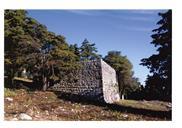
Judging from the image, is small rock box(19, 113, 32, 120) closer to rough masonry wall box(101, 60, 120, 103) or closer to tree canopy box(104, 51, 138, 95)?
rough masonry wall box(101, 60, 120, 103)

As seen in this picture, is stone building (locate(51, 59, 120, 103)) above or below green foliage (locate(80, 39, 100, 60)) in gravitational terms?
below

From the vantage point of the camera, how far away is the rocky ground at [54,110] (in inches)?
271

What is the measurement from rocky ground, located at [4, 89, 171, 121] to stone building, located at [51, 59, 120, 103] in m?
0.16

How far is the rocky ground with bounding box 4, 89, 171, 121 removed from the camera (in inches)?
271

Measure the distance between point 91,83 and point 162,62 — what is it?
42.0 inches

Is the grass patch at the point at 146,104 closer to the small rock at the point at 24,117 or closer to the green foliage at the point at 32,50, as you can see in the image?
the green foliage at the point at 32,50

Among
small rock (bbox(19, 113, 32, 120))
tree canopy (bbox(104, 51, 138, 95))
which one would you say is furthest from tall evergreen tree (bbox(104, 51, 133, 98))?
small rock (bbox(19, 113, 32, 120))

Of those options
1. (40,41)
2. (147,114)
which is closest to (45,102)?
(40,41)

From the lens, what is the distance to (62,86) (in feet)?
23.9

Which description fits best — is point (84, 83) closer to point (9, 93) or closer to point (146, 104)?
point (146, 104)

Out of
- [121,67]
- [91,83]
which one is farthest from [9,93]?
[121,67]

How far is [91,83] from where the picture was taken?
24.4 feet

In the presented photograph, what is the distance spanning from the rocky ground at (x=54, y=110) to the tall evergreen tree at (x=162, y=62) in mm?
299
